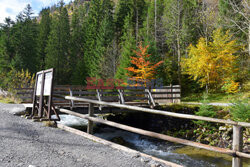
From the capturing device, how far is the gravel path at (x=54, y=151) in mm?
3260

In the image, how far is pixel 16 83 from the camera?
1611cm

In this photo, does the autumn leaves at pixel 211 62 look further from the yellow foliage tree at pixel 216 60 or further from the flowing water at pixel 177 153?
the flowing water at pixel 177 153

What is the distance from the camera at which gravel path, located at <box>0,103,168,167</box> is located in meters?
3.26

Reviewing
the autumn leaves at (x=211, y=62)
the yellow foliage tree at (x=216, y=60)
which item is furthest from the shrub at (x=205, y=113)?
the yellow foliage tree at (x=216, y=60)

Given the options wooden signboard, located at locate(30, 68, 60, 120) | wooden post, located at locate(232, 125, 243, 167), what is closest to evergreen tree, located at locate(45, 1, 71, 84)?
wooden signboard, located at locate(30, 68, 60, 120)

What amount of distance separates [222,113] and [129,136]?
502 centimetres

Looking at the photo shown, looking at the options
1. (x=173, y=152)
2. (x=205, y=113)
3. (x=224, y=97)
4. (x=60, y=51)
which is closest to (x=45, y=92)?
(x=173, y=152)

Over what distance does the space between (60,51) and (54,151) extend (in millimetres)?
35030

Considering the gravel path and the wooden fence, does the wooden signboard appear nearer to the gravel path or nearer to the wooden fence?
the gravel path

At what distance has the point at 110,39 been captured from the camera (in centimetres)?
3338

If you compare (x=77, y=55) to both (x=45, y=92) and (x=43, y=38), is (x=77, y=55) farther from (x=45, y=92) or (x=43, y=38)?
(x=45, y=92)

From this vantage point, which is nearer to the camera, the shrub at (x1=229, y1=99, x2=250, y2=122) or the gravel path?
the gravel path

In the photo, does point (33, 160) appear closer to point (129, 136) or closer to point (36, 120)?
point (36, 120)

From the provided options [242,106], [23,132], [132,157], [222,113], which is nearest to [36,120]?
[23,132]
